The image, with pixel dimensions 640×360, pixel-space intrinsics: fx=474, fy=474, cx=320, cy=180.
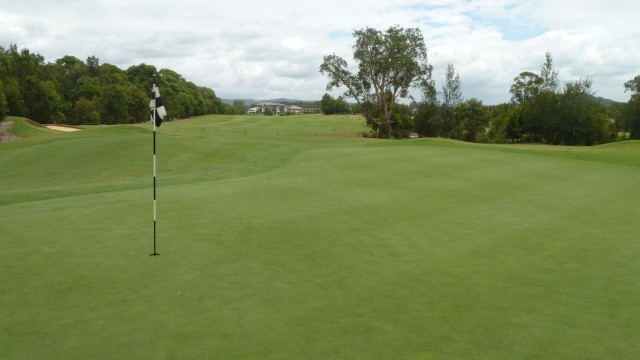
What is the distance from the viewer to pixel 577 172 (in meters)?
19.0

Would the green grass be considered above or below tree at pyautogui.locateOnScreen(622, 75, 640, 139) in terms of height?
below

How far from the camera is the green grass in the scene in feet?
15.4

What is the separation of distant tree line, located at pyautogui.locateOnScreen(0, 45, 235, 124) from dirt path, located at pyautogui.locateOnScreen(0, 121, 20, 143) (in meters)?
1.50

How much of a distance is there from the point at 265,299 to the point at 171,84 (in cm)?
10879

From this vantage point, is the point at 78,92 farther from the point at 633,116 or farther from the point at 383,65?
the point at 633,116

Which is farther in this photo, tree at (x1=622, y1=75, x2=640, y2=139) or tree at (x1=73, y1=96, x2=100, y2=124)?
tree at (x1=73, y1=96, x2=100, y2=124)

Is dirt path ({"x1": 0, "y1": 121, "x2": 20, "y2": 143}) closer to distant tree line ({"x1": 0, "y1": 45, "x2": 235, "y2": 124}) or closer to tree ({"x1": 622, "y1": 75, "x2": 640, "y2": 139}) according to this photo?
distant tree line ({"x1": 0, "y1": 45, "x2": 235, "y2": 124})

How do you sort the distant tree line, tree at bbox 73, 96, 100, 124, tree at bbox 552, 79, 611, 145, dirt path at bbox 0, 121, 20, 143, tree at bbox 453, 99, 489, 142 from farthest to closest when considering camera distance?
tree at bbox 73, 96, 100, 124, the distant tree line, tree at bbox 453, 99, 489, 142, tree at bbox 552, 79, 611, 145, dirt path at bbox 0, 121, 20, 143

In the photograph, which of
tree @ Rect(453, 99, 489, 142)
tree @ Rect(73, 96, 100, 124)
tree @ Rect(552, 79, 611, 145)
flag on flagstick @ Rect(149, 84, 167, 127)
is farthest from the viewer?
tree @ Rect(73, 96, 100, 124)

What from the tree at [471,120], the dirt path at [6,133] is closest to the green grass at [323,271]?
the dirt path at [6,133]

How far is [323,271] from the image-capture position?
22.4 feet

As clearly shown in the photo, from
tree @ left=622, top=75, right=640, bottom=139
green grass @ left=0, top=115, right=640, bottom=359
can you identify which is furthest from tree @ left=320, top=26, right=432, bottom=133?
green grass @ left=0, top=115, right=640, bottom=359

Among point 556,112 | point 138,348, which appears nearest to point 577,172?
point 138,348

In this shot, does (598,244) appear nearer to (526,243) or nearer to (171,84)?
(526,243)
